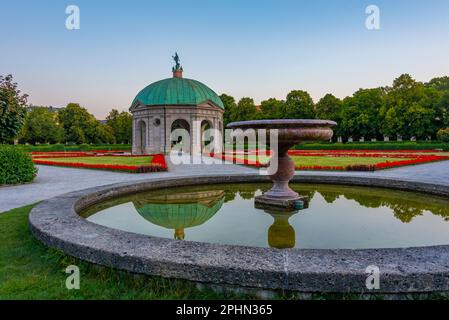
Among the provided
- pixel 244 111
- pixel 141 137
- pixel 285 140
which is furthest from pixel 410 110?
pixel 285 140

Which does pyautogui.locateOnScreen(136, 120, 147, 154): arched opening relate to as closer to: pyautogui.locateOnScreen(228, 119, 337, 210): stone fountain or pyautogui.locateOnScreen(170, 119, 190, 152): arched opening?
pyautogui.locateOnScreen(170, 119, 190, 152): arched opening

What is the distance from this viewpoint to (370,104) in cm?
5912

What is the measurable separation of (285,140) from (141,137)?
3908cm

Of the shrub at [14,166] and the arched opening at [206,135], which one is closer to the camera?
the shrub at [14,166]

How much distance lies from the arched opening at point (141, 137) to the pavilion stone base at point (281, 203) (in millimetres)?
37555

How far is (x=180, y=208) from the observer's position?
776 centimetres

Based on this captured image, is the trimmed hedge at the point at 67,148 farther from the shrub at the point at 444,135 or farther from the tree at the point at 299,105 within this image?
the shrub at the point at 444,135

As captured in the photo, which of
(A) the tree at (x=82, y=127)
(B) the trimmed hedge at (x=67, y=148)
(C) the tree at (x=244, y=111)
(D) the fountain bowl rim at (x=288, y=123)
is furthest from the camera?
(C) the tree at (x=244, y=111)

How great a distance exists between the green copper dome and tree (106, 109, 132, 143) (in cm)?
2906

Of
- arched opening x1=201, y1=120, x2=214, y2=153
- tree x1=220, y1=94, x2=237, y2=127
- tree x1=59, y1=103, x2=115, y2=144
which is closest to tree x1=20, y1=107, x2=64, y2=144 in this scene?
tree x1=59, y1=103, x2=115, y2=144

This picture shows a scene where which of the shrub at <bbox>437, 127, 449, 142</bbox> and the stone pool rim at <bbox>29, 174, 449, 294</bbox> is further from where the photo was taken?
the shrub at <bbox>437, 127, 449, 142</bbox>

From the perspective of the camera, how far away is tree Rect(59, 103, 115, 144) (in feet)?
233

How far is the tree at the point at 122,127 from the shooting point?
72.7m

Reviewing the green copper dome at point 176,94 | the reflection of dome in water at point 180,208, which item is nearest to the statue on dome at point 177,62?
A: the green copper dome at point 176,94
